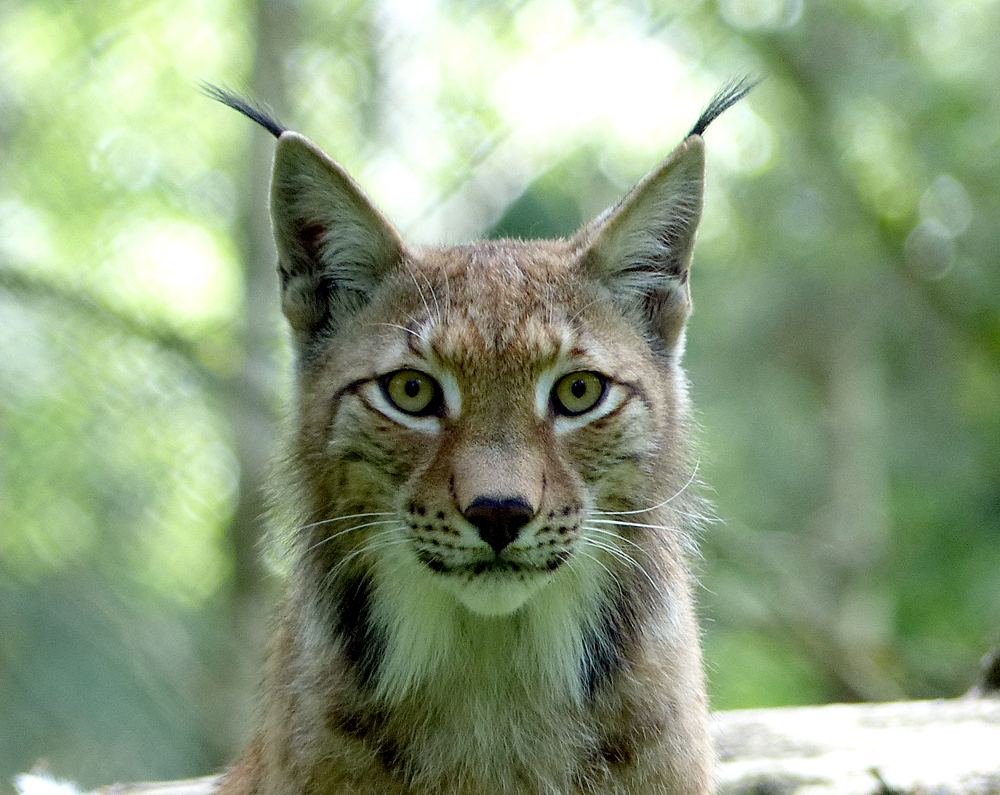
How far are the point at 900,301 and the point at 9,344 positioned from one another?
7280 mm

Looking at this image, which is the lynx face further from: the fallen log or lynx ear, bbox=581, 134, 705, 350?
the fallen log

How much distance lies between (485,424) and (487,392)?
104 mm

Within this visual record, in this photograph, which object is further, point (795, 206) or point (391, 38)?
point (795, 206)

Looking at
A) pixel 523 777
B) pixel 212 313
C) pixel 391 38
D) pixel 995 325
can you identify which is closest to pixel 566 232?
pixel 391 38

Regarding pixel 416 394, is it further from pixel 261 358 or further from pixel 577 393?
pixel 261 358

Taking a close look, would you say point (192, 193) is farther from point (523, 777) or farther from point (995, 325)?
point (995, 325)

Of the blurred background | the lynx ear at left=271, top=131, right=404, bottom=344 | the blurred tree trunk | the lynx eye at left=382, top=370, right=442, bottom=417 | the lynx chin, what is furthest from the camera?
the blurred tree trunk

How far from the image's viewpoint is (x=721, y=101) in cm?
335

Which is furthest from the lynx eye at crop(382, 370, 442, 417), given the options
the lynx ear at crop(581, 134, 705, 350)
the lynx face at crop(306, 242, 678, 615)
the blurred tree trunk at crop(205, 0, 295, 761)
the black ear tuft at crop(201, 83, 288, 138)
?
the blurred tree trunk at crop(205, 0, 295, 761)

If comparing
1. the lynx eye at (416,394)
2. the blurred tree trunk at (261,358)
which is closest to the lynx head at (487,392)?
the lynx eye at (416,394)

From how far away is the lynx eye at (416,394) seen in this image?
2.99 meters

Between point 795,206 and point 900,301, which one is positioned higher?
point 795,206

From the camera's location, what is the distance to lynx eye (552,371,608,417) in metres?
3.01

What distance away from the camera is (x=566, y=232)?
7000 millimetres
